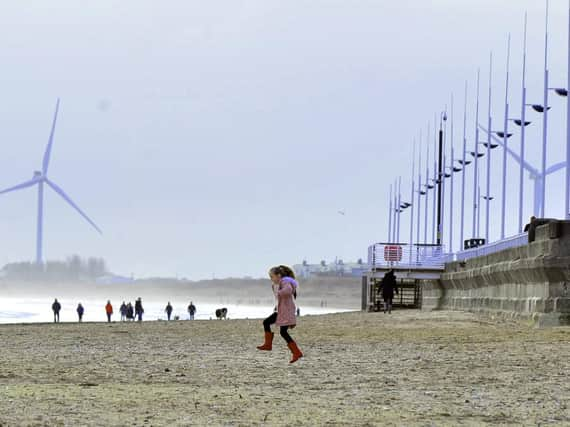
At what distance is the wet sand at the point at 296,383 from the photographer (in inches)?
525

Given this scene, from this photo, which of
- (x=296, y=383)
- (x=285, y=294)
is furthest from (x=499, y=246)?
(x=296, y=383)

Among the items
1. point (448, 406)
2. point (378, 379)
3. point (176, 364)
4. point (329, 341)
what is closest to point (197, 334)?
point (329, 341)

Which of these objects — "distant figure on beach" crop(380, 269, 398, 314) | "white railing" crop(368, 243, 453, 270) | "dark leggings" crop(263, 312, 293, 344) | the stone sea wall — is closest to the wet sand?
"dark leggings" crop(263, 312, 293, 344)

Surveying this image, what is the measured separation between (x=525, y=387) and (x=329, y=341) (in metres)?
11.6

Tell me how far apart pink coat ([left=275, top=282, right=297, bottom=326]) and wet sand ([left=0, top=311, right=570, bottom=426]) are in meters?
0.72

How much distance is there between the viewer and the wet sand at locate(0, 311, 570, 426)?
13328 millimetres

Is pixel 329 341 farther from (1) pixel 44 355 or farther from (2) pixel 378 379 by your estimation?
(2) pixel 378 379

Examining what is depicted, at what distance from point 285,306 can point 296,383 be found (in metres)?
3.13

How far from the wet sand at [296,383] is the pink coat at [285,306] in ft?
2.35

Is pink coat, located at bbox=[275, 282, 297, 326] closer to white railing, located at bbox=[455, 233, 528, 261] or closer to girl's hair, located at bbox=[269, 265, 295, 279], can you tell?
girl's hair, located at bbox=[269, 265, 295, 279]

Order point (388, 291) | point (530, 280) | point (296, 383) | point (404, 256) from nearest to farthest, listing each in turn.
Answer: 1. point (296, 383)
2. point (530, 280)
3. point (388, 291)
4. point (404, 256)

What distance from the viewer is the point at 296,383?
1706 centimetres

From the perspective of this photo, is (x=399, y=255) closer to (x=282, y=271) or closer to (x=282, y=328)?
(x=282, y=328)

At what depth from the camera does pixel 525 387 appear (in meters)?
16.2
